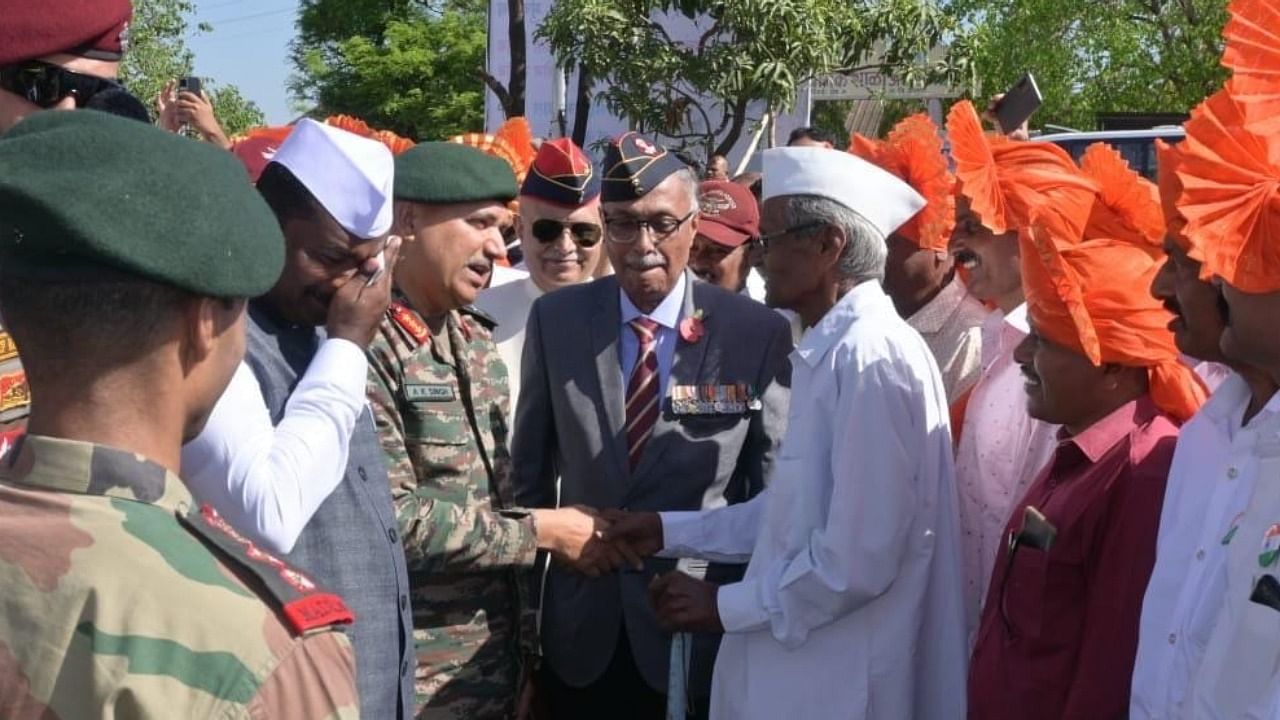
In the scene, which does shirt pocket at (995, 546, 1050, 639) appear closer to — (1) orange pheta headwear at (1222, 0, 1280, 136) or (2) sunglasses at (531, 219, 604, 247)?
(1) orange pheta headwear at (1222, 0, 1280, 136)

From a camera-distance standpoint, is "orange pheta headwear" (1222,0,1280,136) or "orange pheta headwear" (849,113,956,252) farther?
"orange pheta headwear" (849,113,956,252)

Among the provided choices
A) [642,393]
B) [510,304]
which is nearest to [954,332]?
[642,393]

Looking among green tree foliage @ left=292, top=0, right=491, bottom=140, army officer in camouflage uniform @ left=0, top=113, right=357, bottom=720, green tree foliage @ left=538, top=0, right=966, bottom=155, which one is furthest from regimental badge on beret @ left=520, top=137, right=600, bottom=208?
green tree foliage @ left=292, top=0, right=491, bottom=140

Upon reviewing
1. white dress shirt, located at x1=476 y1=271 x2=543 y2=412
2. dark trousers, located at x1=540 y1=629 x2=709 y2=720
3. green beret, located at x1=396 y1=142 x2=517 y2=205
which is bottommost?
dark trousers, located at x1=540 y1=629 x2=709 y2=720

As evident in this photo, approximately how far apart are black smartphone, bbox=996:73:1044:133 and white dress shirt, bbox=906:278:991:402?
4.05 ft

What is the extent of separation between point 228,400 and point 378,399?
1064 millimetres

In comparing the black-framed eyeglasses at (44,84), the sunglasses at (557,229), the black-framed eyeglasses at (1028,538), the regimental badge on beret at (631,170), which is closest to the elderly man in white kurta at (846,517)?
the black-framed eyeglasses at (1028,538)

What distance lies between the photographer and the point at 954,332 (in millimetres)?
4711

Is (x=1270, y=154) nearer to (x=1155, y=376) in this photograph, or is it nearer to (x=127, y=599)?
(x=1155, y=376)

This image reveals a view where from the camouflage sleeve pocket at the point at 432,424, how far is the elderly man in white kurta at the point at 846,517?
0.75m

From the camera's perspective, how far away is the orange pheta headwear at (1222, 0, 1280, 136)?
254 cm

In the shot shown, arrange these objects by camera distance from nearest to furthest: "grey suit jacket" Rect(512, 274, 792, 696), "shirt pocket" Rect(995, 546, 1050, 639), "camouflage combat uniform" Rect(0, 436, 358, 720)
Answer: "camouflage combat uniform" Rect(0, 436, 358, 720)
"shirt pocket" Rect(995, 546, 1050, 639)
"grey suit jacket" Rect(512, 274, 792, 696)

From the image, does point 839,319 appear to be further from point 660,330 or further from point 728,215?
point 728,215

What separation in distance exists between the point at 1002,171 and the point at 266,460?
7.12ft
